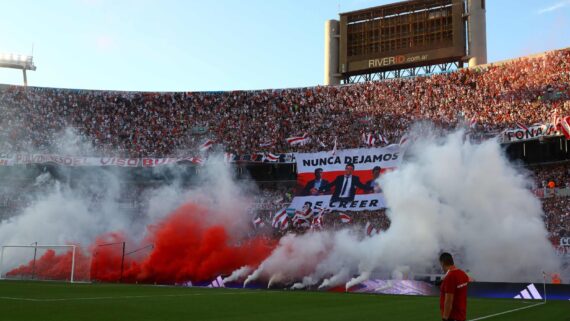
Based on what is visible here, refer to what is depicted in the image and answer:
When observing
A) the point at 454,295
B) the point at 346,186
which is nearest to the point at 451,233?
the point at 346,186

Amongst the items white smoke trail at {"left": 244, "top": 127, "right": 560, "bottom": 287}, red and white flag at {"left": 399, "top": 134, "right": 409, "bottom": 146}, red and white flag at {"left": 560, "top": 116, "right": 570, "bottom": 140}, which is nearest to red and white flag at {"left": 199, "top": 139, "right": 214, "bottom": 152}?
red and white flag at {"left": 399, "top": 134, "right": 409, "bottom": 146}

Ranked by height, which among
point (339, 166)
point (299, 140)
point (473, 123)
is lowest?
point (339, 166)

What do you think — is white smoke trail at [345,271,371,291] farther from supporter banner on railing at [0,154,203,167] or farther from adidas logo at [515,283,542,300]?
supporter banner on railing at [0,154,203,167]

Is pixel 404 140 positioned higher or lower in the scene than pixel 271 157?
higher

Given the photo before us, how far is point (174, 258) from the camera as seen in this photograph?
35.4m

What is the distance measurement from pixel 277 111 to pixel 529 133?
22119 mm

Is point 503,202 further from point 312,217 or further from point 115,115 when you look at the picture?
point 115,115

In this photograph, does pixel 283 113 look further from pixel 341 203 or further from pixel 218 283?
pixel 218 283

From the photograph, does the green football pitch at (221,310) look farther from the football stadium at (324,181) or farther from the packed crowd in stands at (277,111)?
the packed crowd in stands at (277,111)

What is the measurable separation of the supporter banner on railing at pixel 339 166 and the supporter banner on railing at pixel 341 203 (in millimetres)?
540

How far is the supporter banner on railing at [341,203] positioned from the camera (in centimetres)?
4209

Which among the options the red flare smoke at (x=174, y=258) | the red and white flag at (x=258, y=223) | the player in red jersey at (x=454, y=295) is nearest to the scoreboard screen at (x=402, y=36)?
the red and white flag at (x=258, y=223)

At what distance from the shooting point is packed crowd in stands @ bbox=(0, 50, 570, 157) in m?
43.5

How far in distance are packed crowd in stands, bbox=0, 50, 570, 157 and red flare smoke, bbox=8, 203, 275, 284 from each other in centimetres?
1370
